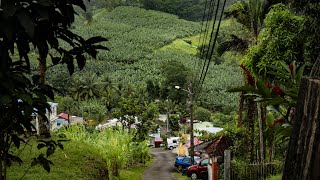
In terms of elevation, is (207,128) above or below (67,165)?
below

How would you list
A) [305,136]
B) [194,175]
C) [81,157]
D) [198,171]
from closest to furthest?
[305,136]
[81,157]
[198,171]
[194,175]

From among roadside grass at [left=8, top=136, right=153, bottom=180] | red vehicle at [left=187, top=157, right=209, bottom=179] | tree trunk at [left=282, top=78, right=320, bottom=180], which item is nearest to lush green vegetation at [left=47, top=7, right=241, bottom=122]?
red vehicle at [left=187, top=157, right=209, bottom=179]

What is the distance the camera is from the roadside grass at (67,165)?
31.5 ft

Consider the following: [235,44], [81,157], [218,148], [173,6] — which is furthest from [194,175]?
[173,6]

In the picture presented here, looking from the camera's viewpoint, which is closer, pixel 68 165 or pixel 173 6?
pixel 68 165

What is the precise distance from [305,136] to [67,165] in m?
9.99

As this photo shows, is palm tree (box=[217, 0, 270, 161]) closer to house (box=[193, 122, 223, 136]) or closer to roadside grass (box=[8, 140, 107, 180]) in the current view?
roadside grass (box=[8, 140, 107, 180])

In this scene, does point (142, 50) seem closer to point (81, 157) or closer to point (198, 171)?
point (198, 171)

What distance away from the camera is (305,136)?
171 centimetres

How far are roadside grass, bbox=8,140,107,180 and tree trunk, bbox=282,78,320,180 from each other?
7.94 m

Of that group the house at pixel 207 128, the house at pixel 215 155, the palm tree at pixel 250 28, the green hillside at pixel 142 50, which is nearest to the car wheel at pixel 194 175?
the palm tree at pixel 250 28

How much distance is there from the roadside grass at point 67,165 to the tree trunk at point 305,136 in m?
7.94

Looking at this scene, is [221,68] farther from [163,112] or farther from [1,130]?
[1,130]

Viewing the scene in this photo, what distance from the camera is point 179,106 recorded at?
59562 mm
